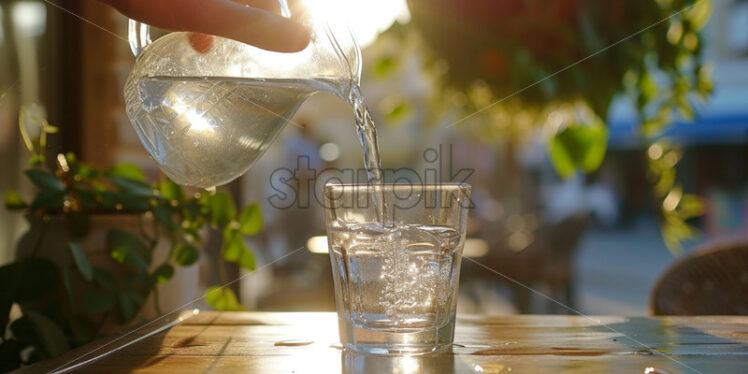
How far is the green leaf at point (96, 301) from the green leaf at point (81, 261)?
23 millimetres

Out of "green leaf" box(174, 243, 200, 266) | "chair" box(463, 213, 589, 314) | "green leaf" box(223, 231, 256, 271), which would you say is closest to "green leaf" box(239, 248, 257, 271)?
"green leaf" box(223, 231, 256, 271)

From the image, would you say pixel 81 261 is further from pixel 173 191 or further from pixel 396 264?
pixel 396 264

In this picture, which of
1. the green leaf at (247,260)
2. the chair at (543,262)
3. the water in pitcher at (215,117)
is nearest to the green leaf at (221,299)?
the green leaf at (247,260)

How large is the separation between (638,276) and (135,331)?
15.2 feet

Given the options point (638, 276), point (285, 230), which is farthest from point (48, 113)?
point (638, 276)

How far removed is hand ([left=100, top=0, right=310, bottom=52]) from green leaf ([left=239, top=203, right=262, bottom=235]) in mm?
477

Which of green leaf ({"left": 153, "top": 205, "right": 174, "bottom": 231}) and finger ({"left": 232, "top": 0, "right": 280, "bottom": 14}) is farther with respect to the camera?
green leaf ({"left": 153, "top": 205, "right": 174, "bottom": 231})

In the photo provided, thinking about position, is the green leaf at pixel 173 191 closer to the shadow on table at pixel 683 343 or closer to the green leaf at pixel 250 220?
the green leaf at pixel 250 220

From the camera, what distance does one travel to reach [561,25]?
0.92 meters

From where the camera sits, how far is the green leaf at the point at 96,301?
72cm

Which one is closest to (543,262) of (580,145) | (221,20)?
(580,145)

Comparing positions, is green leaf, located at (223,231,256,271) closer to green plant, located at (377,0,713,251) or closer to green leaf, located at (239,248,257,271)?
green leaf, located at (239,248,257,271)

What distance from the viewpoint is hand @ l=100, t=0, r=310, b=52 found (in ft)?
1.47

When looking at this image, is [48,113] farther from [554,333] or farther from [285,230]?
[285,230]
